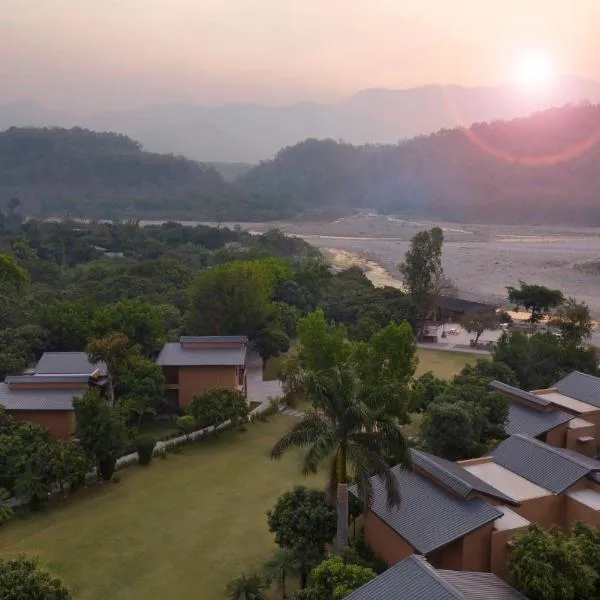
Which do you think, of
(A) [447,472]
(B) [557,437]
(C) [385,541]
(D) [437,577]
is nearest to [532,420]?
(B) [557,437]

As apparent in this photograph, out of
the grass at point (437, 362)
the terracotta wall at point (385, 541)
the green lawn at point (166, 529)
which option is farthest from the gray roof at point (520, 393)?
the grass at point (437, 362)

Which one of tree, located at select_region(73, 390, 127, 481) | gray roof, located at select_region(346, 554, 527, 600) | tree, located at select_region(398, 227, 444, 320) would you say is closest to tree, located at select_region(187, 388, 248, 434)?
tree, located at select_region(73, 390, 127, 481)

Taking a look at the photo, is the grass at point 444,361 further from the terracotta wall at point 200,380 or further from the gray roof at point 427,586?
the gray roof at point 427,586

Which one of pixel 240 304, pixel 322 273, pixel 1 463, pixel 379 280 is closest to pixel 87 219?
pixel 379 280

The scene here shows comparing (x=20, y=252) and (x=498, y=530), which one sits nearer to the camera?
(x=498, y=530)

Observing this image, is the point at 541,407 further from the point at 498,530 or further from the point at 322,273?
the point at 322,273

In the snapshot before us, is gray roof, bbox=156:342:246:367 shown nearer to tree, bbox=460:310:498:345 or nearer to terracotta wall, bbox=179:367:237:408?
terracotta wall, bbox=179:367:237:408
